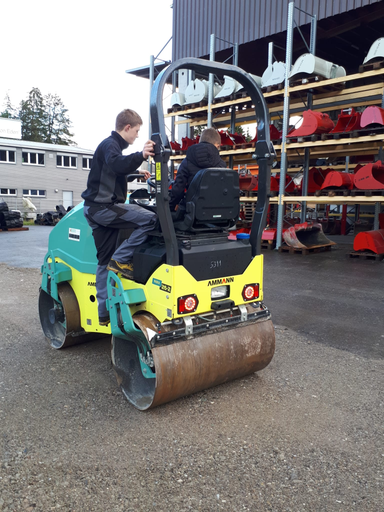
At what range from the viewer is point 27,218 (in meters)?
31.0

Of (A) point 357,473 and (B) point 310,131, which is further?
(B) point 310,131

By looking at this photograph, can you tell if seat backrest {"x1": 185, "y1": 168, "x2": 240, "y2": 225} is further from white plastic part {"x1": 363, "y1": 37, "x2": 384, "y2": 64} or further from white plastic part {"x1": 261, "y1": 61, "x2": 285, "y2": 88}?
white plastic part {"x1": 261, "y1": 61, "x2": 285, "y2": 88}

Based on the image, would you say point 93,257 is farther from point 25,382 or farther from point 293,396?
point 293,396

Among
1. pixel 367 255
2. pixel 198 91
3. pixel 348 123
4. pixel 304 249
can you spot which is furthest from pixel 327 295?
pixel 198 91

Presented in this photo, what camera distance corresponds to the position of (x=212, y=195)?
3.15 metres

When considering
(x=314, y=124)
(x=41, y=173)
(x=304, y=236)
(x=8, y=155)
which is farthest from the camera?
(x=41, y=173)

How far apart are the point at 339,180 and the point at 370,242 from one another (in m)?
1.71

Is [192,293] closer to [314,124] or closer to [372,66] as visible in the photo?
[314,124]

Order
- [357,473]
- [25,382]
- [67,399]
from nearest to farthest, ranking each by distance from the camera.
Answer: [357,473] < [67,399] < [25,382]

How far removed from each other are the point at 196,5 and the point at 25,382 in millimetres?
17236

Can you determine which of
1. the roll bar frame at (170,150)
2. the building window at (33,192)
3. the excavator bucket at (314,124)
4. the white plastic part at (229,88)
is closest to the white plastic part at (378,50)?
the excavator bucket at (314,124)

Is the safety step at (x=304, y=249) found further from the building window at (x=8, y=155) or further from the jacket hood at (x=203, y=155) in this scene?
the building window at (x=8, y=155)

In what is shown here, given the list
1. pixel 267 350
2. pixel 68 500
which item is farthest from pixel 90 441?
pixel 267 350

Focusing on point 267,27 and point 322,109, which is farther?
point 267,27
